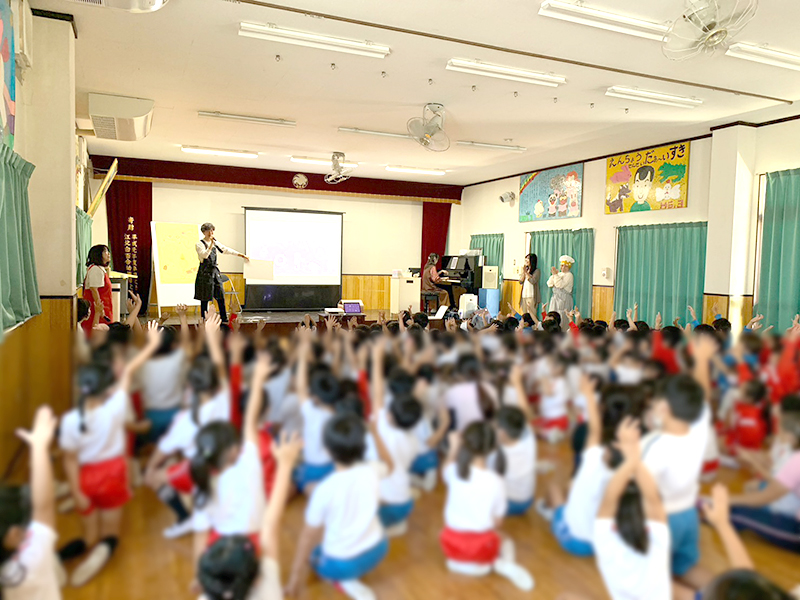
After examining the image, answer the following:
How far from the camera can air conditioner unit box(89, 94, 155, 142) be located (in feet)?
19.1

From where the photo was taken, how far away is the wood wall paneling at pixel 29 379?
585 millimetres

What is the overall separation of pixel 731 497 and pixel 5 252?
315 cm

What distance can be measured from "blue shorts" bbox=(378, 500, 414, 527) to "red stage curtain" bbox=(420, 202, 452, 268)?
1166cm

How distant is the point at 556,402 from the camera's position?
72 cm

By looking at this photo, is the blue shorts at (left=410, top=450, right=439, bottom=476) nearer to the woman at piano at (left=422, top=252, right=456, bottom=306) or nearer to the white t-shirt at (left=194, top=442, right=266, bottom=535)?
the white t-shirt at (left=194, top=442, right=266, bottom=535)

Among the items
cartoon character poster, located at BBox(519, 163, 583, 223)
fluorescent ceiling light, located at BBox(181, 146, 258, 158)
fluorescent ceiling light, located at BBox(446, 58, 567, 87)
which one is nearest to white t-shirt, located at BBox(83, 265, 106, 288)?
fluorescent ceiling light, located at BBox(446, 58, 567, 87)

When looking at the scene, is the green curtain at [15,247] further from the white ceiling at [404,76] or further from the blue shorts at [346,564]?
the blue shorts at [346,564]

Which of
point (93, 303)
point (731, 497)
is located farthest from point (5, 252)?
point (731, 497)

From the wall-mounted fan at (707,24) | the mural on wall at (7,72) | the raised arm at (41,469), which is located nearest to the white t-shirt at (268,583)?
the raised arm at (41,469)

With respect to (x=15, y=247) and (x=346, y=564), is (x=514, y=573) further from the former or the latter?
(x=15, y=247)

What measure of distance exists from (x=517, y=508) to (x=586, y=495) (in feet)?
0.29

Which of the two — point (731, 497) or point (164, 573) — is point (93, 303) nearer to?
point (164, 573)

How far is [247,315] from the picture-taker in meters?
10.1

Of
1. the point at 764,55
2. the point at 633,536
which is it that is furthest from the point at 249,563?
the point at 764,55
